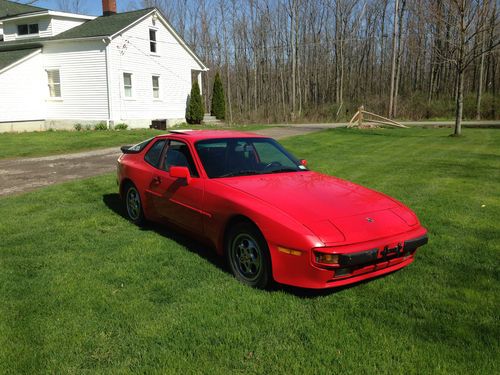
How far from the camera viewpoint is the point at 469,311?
3.48m

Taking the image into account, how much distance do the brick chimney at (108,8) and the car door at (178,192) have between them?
25.0m

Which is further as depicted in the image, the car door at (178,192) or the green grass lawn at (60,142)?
the green grass lawn at (60,142)

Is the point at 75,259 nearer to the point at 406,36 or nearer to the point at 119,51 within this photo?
the point at 119,51

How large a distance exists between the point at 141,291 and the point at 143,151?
8.93ft

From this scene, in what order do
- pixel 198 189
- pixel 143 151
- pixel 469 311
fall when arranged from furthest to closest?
1. pixel 143 151
2. pixel 198 189
3. pixel 469 311

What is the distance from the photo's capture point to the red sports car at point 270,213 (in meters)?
3.55

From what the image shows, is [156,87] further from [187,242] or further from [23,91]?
[187,242]

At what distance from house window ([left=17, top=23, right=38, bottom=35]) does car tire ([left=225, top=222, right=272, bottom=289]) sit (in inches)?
1017

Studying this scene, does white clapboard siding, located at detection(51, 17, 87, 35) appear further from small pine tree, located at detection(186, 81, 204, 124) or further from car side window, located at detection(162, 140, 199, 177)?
car side window, located at detection(162, 140, 199, 177)

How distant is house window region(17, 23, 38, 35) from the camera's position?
2502 centimetres

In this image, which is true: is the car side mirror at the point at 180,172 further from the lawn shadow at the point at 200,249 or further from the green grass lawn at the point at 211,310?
the green grass lawn at the point at 211,310

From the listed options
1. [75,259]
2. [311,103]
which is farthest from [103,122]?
[311,103]

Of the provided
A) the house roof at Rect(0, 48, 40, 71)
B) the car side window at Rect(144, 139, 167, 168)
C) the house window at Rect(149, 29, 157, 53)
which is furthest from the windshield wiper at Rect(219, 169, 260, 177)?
the house window at Rect(149, 29, 157, 53)

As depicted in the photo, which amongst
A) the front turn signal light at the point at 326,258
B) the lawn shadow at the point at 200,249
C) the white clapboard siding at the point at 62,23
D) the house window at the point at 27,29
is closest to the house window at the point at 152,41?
the white clapboard siding at the point at 62,23
